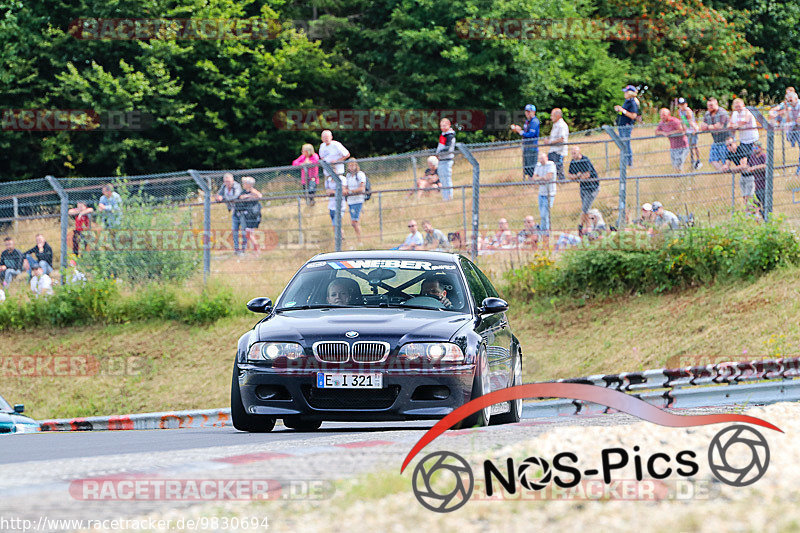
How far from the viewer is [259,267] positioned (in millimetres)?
21328

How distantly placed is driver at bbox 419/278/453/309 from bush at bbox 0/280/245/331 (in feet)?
36.2

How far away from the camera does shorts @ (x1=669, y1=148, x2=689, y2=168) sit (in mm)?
18572

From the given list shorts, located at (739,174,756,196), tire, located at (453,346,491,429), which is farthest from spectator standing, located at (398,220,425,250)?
tire, located at (453,346,491,429)

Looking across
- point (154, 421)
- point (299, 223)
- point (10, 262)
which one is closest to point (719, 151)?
point (299, 223)

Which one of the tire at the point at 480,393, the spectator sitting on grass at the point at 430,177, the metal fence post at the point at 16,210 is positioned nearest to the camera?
the tire at the point at 480,393

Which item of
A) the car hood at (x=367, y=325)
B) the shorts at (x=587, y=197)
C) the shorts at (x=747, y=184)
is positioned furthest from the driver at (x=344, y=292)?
the shorts at (x=747, y=184)

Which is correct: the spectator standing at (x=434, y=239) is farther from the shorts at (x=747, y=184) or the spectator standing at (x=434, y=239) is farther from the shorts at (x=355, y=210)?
the shorts at (x=747, y=184)

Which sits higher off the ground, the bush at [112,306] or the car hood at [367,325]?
the car hood at [367,325]

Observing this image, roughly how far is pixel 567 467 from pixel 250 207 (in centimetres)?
1545

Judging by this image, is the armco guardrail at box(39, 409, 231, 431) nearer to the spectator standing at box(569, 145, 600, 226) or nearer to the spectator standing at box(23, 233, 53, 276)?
the spectator standing at box(23, 233, 53, 276)

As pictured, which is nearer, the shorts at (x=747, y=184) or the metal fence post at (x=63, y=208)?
the shorts at (x=747, y=184)

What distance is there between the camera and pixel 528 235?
65.3 feet

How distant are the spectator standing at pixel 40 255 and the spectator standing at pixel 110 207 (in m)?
1.39

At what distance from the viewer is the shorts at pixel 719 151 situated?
18.0 metres
